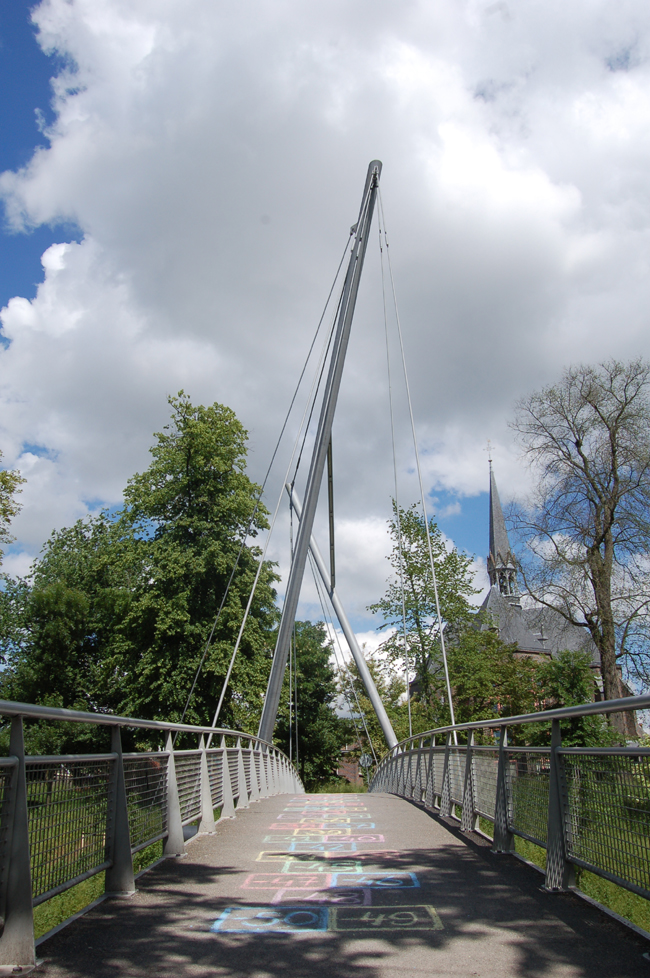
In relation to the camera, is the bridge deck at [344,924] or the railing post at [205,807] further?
the railing post at [205,807]

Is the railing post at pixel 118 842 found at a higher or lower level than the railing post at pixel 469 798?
higher

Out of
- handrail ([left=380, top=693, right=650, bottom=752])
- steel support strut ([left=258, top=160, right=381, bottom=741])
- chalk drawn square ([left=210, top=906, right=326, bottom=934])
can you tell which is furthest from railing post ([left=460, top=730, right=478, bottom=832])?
steel support strut ([left=258, top=160, right=381, bottom=741])

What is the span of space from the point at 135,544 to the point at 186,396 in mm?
5641

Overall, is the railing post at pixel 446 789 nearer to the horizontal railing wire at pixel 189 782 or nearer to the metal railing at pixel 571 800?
the metal railing at pixel 571 800

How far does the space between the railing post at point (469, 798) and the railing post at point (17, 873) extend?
196 inches

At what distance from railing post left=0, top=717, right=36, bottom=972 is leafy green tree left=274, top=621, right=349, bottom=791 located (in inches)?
1843

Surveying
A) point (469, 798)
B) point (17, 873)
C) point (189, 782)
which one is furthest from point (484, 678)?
point (17, 873)

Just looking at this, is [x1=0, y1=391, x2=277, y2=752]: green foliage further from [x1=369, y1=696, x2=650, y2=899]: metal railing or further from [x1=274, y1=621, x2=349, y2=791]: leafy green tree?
[x1=274, y1=621, x2=349, y2=791]: leafy green tree

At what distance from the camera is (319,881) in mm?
5023

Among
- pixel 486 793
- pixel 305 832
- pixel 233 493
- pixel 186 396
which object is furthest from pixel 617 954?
pixel 186 396

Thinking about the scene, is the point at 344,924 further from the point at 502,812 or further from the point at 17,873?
the point at 502,812

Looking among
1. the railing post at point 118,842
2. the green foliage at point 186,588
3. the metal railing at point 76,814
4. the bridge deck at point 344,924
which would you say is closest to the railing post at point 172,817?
the metal railing at point 76,814

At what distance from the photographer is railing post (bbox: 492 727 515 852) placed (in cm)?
593

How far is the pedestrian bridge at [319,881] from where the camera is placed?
10.7 feet
